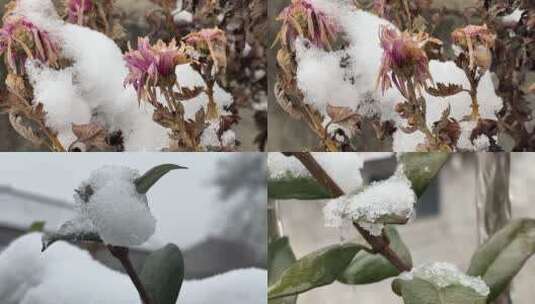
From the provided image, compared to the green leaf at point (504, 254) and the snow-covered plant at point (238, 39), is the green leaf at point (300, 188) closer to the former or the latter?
the snow-covered plant at point (238, 39)

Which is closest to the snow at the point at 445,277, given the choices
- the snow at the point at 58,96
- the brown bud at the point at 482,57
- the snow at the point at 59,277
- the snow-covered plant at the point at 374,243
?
the snow-covered plant at the point at 374,243

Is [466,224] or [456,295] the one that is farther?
[466,224]

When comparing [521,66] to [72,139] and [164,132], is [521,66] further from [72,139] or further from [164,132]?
[72,139]

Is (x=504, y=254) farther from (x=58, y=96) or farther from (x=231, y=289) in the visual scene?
(x=58, y=96)

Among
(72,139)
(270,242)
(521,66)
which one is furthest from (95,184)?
(521,66)

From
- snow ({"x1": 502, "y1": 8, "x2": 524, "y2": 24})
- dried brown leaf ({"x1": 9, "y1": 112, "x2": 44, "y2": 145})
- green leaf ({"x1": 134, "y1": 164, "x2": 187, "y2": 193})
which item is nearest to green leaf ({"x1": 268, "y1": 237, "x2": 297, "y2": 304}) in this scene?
green leaf ({"x1": 134, "y1": 164, "x2": 187, "y2": 193})

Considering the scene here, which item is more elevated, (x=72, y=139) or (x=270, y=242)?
(x=72, y=139)
